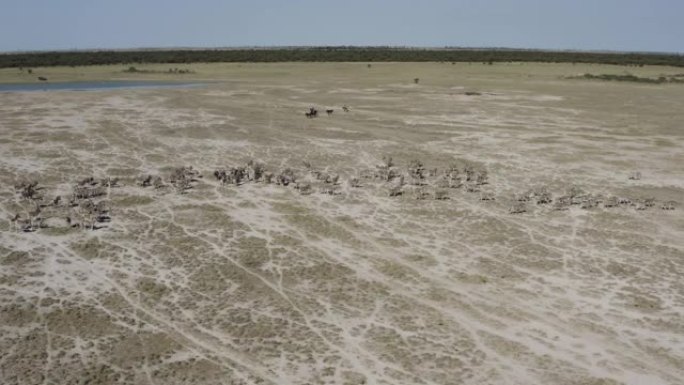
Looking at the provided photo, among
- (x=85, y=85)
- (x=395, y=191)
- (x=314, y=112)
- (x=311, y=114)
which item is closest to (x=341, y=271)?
(x=395, y=191)

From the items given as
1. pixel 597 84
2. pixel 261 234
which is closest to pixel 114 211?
pixel 261 234

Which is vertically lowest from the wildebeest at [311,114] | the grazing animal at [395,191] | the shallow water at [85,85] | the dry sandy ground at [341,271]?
the dry sandy ground at [341,271]

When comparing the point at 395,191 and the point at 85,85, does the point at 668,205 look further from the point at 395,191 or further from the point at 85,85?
the point at 85,85

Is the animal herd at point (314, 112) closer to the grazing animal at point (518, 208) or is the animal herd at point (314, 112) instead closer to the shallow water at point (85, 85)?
the grazing animal at point (518, 208)

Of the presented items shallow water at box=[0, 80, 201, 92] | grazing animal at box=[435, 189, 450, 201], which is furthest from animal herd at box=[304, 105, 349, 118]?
shallow water at box=[0, 80, 201, 92]

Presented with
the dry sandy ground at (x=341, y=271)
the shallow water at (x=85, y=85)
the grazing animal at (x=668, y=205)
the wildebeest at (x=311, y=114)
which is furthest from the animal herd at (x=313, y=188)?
the shallow water at (x=85, y=85)
